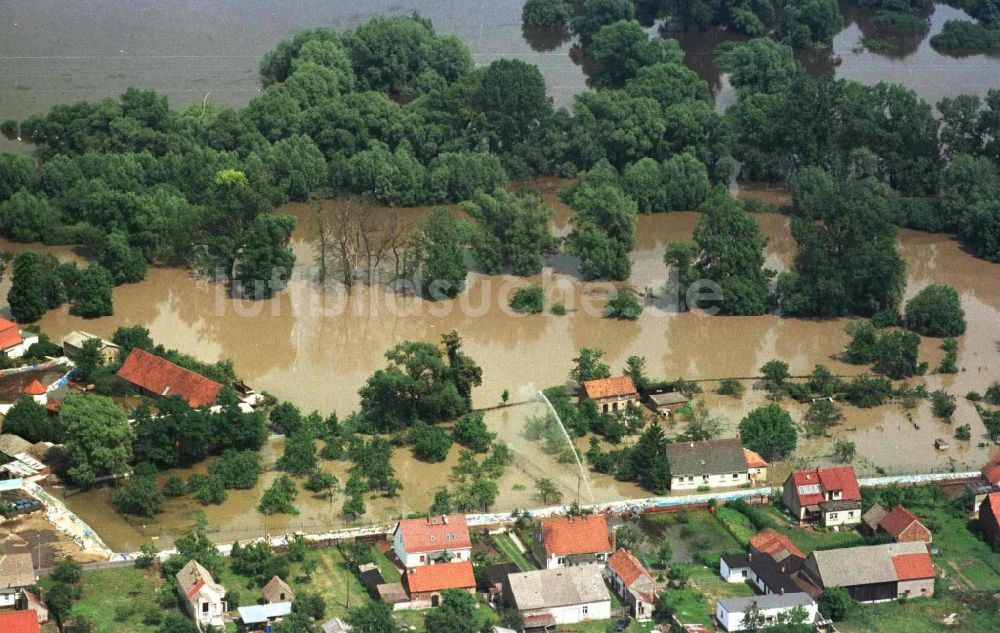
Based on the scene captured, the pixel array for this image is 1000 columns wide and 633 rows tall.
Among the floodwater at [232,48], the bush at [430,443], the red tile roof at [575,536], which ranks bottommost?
the red tile roof at [575,536]

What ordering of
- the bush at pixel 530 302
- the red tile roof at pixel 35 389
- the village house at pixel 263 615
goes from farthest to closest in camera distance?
the bush at pixel 530 302, the red tile roof at pixel 35 389, the village house at pixel 263 615

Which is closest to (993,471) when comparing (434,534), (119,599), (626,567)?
(626,567)

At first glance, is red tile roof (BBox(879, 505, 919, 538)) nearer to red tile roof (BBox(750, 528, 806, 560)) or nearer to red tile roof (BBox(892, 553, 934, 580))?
red tile roof (BBox(892, 553, 934, 580))

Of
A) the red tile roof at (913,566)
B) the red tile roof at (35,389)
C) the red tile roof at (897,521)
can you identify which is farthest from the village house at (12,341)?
the red tile roof at (913,566)

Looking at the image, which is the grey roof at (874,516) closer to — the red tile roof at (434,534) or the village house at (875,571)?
the village house at (875,571)

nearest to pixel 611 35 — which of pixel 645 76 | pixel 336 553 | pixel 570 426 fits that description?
pixel 645 76

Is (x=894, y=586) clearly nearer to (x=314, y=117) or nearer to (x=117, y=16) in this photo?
(x=314, y=117)

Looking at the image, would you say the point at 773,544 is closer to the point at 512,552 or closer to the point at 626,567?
the point at 626,567
